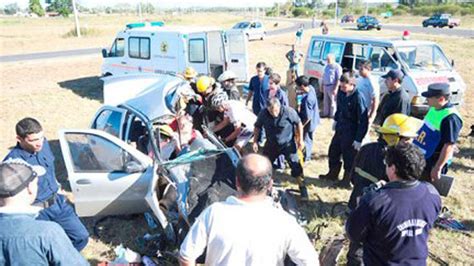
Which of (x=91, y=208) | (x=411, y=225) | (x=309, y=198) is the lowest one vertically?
(x=309, y=198)

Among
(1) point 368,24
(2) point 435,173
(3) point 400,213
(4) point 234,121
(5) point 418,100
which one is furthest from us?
(1) point 368,24

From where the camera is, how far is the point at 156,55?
39.2ft

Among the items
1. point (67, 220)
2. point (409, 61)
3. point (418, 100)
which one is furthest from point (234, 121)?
point (409, 61)

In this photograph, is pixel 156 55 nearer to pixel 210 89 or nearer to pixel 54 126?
pixel 54 126

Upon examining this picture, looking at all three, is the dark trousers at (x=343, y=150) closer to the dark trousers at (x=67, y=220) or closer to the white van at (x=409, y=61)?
the white van at (x=409, y=61)

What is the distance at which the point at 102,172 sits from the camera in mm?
4648

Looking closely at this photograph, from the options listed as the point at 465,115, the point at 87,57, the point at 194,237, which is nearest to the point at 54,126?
the point at 194,237

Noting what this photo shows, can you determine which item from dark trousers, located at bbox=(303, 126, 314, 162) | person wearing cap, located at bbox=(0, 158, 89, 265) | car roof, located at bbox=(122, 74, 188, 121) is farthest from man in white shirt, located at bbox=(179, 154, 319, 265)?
dark trousers, located at bbox=(303, 126, 314, 162)

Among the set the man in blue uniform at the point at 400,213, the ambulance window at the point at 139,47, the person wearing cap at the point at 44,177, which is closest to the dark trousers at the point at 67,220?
the person wearing cap at the point at 44,177

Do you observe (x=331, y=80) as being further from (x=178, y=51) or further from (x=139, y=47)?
(x=139, y=47)

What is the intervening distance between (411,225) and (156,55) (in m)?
10.6

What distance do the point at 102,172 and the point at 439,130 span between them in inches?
155

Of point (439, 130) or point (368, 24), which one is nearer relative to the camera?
point (439, 130)

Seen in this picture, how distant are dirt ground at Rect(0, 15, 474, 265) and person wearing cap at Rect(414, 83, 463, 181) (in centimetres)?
105
